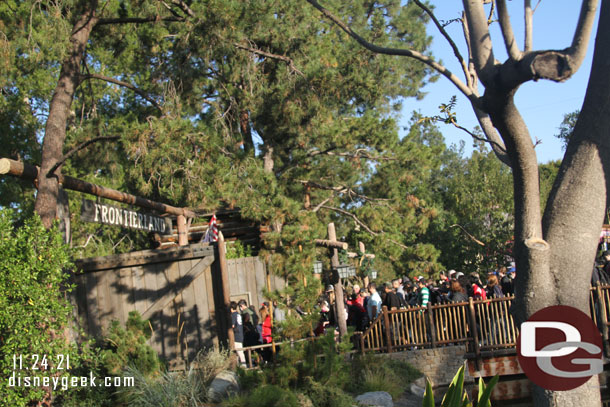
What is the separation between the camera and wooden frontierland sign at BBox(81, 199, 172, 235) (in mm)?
9492

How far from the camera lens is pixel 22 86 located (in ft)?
75.4

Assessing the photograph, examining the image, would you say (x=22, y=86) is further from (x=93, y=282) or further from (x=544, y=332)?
(x=544, y=332)

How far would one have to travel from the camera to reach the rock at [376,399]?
9594mm

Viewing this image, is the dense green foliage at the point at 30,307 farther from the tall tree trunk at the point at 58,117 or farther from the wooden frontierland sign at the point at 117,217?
the tall tree trunk at the point at 58,117

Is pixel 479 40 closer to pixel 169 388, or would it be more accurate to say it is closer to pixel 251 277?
pixel 169 388

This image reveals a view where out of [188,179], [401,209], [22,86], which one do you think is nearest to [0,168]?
[188,179]

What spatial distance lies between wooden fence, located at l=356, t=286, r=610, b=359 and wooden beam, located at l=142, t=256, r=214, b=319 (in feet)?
14.1

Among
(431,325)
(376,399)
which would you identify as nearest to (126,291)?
(376,399)

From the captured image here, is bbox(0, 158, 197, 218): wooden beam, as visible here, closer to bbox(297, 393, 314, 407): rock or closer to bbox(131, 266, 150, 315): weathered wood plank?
bbox(131, 266, 150, 315): weathered wood plank

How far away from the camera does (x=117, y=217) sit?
10328mm

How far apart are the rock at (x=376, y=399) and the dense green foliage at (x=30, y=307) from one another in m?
4.23

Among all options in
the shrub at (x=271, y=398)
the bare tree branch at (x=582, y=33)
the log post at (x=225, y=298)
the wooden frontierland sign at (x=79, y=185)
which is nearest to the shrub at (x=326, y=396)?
the shrub at (x=271, y=398)

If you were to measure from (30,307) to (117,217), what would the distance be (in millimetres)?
2885

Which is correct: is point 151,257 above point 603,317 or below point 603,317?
above
